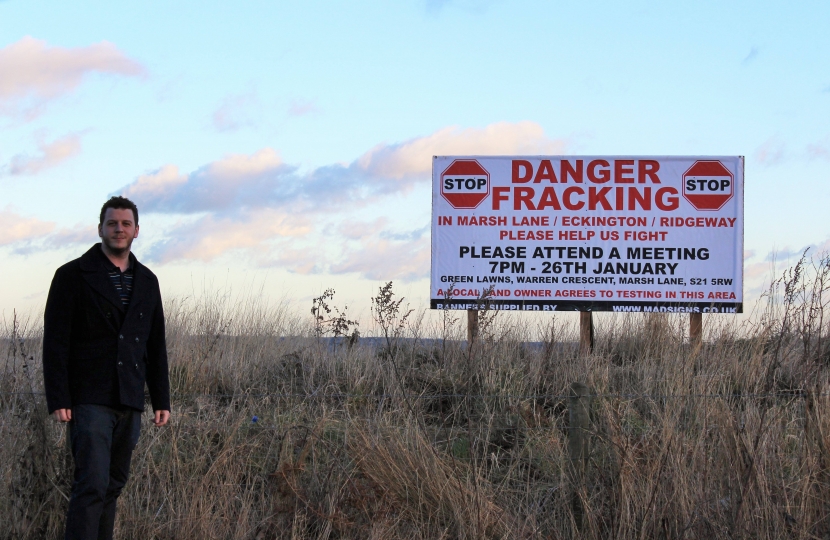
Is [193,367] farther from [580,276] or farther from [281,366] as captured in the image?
[580,276]

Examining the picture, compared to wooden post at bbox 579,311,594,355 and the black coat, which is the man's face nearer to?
the black coat

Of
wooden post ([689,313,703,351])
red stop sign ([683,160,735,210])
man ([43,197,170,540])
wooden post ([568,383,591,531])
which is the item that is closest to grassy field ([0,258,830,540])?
wooden post ([568,383,591,531])

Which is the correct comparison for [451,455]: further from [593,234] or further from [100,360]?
[593,234]

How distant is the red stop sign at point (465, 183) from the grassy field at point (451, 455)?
3.15 m

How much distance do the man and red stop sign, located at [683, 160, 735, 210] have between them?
954cm

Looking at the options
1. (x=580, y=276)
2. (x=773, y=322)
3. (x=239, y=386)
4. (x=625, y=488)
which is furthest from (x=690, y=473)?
(x=580, y=276)

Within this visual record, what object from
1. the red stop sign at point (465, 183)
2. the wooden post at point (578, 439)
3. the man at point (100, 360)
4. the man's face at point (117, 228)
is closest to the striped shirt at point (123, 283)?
the man at point (100, 360)

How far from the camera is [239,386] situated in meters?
9.77

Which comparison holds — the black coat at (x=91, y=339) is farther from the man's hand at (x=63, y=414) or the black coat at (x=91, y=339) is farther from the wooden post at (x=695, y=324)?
the wooden post at (x=695, y=324)

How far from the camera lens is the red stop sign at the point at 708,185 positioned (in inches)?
508

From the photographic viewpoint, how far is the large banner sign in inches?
503

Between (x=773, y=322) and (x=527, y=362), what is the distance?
2.91 m

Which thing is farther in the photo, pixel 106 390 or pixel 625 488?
pixel 625 488

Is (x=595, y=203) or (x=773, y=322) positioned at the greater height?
(x=595, y=203)
